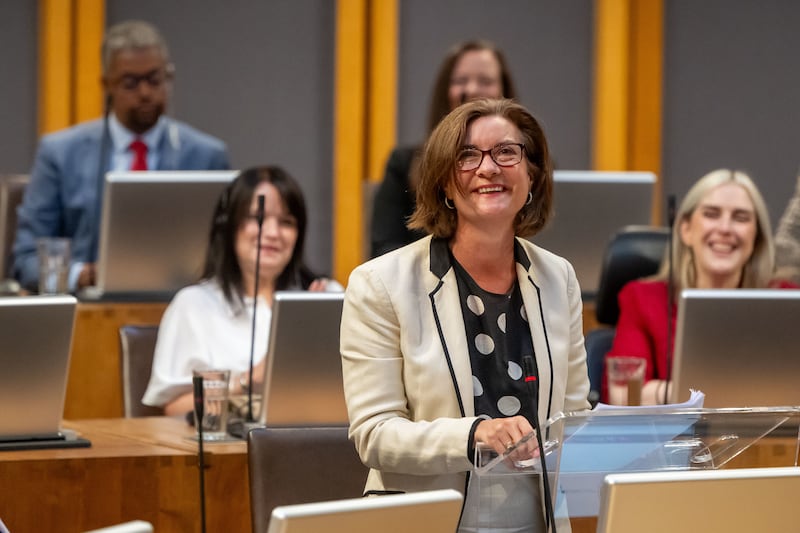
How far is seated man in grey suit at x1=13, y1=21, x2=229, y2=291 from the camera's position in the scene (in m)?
Result: 4.68

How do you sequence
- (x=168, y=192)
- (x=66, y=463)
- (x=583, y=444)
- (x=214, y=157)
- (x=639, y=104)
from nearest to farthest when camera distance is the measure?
(x=583, y=444) < (x=66, y=463) < (x=168, y=192) < (x=214, y=157) < (x=639, y=104)

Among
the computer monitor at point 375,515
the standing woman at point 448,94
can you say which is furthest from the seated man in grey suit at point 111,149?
the computer monitor at point 375,515

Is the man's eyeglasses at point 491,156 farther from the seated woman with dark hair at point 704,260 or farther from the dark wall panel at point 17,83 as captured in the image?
the dark wall panel at point 17,83

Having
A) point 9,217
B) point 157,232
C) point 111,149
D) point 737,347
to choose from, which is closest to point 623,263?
point 737,347

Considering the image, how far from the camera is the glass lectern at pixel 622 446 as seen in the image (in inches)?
76.7

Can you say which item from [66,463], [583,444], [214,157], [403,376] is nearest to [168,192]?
[214,157]

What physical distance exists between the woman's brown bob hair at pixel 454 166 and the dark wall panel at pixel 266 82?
4.08 m

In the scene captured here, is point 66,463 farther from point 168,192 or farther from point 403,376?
point 168,192

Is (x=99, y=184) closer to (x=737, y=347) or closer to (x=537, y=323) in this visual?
(x=737, y=347)

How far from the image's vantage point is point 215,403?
2.99 m

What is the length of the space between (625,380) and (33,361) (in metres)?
1.27

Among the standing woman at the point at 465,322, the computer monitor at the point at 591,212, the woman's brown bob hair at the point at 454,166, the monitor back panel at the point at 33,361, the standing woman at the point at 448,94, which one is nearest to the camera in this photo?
the standing woman at the point at 465,322

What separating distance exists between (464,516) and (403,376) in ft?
0.78

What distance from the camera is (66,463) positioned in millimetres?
2734
